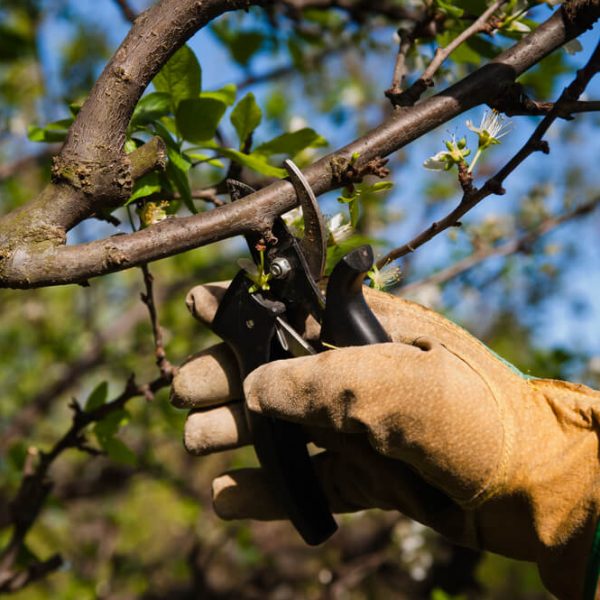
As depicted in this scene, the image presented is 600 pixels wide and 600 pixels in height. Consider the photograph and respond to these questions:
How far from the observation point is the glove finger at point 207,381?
1345 millimetres

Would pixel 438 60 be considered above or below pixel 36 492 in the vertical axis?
above

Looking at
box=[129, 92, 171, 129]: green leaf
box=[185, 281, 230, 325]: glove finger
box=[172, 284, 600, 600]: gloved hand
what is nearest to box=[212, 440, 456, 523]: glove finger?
box=[172, 284, 600, 600]: gloved hand

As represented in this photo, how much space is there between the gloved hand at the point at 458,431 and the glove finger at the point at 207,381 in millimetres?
133

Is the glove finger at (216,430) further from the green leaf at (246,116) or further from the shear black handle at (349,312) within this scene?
the green leaf at (246,116)

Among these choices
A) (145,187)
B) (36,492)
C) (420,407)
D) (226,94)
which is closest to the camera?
(420,407)

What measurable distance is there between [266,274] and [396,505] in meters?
0.49

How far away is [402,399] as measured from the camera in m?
1.06

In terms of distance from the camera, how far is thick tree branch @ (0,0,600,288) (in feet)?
3.66

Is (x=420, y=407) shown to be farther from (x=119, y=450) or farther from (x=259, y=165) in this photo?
(x=119, y=450)

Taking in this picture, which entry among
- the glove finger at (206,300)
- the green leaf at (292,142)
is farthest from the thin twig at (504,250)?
the glove finger at (206,300)

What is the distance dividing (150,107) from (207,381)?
0.54 metres

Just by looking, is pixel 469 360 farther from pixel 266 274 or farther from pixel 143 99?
pixel 143 99

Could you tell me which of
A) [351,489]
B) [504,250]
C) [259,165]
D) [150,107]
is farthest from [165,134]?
[504,250]

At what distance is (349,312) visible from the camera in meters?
1.17
